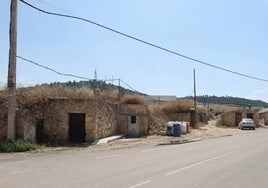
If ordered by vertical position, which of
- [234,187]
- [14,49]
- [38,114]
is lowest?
[234,187]

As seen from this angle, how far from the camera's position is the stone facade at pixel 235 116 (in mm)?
65000

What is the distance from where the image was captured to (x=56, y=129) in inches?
1083

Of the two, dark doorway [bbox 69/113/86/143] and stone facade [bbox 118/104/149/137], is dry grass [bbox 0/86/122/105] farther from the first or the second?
stone facade [bbox 118/104/149/137]

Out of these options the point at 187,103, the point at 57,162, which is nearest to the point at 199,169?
the point at 57,162

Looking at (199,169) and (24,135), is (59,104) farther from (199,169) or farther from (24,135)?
(199,169)

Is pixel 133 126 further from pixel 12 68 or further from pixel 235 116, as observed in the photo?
pixel 235 116

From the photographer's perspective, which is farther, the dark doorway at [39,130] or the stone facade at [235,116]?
the stone facade at [235,116]

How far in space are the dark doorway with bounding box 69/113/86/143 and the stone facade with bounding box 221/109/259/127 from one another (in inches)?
1544

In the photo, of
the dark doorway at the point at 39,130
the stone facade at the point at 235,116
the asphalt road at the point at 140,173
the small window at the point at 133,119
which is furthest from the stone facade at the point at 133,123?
the stone facade at the point at 235,116

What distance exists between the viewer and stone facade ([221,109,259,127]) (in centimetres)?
6500

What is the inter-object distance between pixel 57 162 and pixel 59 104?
36.9 feet

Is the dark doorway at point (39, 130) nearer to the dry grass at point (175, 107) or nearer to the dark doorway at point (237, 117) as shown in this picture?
the dry grass at point (175, 107)

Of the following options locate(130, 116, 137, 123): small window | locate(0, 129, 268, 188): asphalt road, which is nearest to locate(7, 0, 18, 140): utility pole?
locate(0, 129, 268, 188): asphalt road

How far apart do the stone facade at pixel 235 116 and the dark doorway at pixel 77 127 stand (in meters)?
39.2
